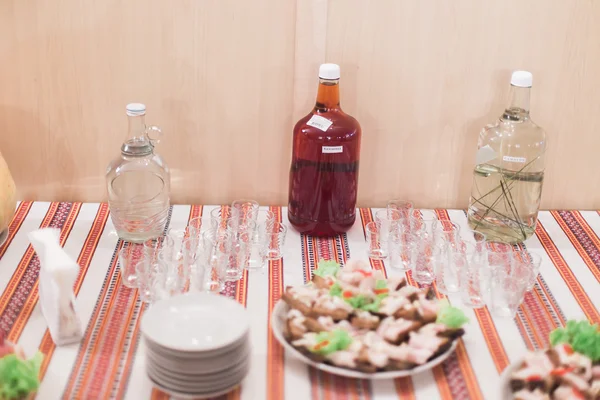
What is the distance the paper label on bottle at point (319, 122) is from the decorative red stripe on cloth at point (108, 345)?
1.43 ft

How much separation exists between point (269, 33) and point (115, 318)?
2.05 feet

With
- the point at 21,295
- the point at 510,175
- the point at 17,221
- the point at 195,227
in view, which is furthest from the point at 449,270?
the point at 17,221

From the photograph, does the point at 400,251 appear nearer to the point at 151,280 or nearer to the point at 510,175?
the point at 510,175

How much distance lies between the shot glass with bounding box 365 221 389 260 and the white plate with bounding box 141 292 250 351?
42 centimetres

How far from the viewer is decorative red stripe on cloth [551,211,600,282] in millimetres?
1372

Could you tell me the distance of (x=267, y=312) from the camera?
1.17 meters

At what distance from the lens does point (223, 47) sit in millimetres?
1443

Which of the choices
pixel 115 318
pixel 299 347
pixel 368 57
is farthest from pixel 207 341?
pixel 368 57

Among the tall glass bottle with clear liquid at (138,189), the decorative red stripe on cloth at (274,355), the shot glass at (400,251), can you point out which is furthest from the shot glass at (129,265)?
the shot glass at (400,251)

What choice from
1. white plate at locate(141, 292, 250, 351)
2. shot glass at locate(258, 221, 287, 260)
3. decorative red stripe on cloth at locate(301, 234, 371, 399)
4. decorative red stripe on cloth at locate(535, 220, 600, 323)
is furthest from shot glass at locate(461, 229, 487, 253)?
white plate at locate(141, 292, 250, 351)

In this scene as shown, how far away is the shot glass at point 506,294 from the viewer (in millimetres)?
1174

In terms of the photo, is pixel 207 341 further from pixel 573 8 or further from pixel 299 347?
pixel 573 8

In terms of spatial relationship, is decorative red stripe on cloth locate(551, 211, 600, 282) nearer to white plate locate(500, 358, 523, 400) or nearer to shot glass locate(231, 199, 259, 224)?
white plate locate(500, 358, 523, 400)

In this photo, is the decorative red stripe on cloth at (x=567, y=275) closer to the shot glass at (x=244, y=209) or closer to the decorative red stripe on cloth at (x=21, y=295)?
the shot glass at (x=244, y=209)
